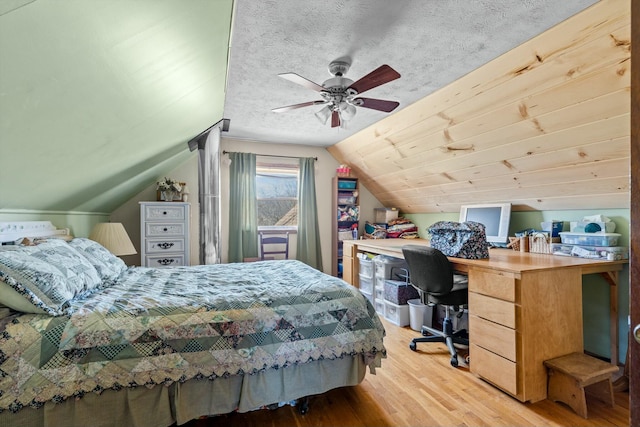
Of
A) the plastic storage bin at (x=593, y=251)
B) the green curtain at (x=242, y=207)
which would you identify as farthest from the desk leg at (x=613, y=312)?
the green curtain at (x=242, y=207)

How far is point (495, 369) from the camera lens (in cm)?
206

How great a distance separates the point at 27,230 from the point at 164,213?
4.51 ft

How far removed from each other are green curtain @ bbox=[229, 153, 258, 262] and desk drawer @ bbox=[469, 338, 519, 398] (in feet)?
9.99

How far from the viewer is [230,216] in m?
4.34

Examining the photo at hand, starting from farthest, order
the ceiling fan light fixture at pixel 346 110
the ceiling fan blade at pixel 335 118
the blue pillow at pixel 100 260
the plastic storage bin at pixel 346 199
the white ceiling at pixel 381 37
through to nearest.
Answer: the plastic storage bin at pixel 346 199 < the ceiling fan blade at pixel 335 118 < the ceiling fan light fixture at pixel 346 110 < the blue pillow at pixel 100 260 < the white ceiling at pixel 381 37

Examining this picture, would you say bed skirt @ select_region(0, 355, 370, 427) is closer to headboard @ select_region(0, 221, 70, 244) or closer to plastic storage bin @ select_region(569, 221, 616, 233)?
headboard @ select_region(0, 221, 70, 244)

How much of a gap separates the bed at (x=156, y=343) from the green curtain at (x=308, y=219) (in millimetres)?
2609

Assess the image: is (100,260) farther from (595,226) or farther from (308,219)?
(595,226)

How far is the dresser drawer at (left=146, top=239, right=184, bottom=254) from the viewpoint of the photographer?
3.38m

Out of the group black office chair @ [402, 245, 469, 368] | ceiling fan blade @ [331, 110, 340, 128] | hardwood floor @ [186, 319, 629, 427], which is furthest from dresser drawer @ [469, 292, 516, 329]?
ceiling fan blade @ [331, 110, 340, 128]

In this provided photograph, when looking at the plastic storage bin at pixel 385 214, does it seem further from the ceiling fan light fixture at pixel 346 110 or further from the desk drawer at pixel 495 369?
the desk drawer at pixel 495 369

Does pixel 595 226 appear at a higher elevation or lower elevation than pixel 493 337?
higher

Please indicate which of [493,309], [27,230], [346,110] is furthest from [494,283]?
[27,230]

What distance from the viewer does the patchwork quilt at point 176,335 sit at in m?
1.37
